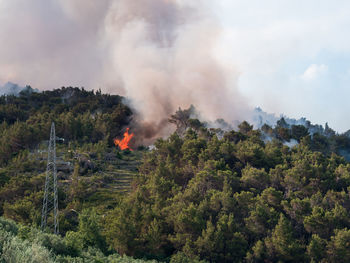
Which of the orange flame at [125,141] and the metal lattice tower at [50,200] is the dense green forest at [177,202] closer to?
the metal lattice tower at [50,200]

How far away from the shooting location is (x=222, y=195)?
40469 millimetres

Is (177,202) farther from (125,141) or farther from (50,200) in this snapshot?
(125,141)

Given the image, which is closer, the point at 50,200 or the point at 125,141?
the point at 50,200

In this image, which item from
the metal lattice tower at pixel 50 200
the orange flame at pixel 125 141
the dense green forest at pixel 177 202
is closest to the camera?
the metal lattice tower at pixel 50 200

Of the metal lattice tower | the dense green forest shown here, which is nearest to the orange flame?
the dense green forest

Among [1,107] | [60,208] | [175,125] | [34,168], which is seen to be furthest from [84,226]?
[1,107]

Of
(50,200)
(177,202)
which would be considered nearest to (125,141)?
(50,200)

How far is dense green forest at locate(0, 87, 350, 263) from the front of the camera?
3459 cm

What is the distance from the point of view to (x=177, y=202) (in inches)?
1622

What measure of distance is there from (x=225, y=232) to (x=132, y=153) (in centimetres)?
3752

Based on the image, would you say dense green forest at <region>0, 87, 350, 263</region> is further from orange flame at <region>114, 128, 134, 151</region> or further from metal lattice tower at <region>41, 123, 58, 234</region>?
orange flame at <region>114, 128, 134, 151</region>

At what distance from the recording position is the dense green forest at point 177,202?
34.6 metres

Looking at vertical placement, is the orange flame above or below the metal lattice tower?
above

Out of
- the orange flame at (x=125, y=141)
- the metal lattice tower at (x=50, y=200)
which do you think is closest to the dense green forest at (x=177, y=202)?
the metal lattice tower at (x=50, y=200)
